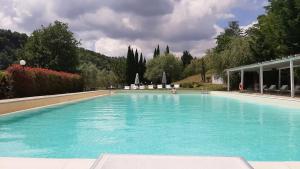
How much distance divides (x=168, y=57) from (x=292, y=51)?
113 feet

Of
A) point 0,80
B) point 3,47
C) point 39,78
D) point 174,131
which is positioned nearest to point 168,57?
point 3,47

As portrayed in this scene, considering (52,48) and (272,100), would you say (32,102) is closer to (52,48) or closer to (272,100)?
(272,100)

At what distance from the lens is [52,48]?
38812 mm

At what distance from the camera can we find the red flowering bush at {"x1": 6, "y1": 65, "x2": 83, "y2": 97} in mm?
20516

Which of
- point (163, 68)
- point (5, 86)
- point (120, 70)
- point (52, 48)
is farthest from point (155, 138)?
point (120, 70)

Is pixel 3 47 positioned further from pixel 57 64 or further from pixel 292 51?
pixel 292 51

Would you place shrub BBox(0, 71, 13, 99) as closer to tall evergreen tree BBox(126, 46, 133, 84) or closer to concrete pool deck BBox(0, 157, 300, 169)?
concrete pool deck BBox(0, 157, 300, 169)

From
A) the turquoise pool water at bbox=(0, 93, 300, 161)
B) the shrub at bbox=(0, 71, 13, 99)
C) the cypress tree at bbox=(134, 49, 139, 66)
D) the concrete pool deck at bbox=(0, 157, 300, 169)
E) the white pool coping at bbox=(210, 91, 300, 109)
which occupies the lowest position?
the turquoise pool water at bbox=(0, 93, 300, 161)

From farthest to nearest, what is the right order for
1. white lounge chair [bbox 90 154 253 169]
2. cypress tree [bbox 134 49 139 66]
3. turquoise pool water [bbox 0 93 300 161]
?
cypress tree [bbox 134 49 139 66] → turquoise pool water [bbox 0 93 300 161] → white lounge chair [bbox 90 154 253 169]

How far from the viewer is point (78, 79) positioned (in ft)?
115

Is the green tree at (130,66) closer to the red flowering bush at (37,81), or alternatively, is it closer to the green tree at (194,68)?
the green tree at (194,68)

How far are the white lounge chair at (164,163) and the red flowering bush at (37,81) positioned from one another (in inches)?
693

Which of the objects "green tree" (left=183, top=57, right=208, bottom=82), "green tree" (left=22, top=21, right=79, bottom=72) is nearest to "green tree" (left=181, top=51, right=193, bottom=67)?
"green tree" (left=183, top=57, right=208, bottom=82)

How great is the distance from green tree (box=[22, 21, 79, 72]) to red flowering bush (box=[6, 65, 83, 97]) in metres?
6.65
